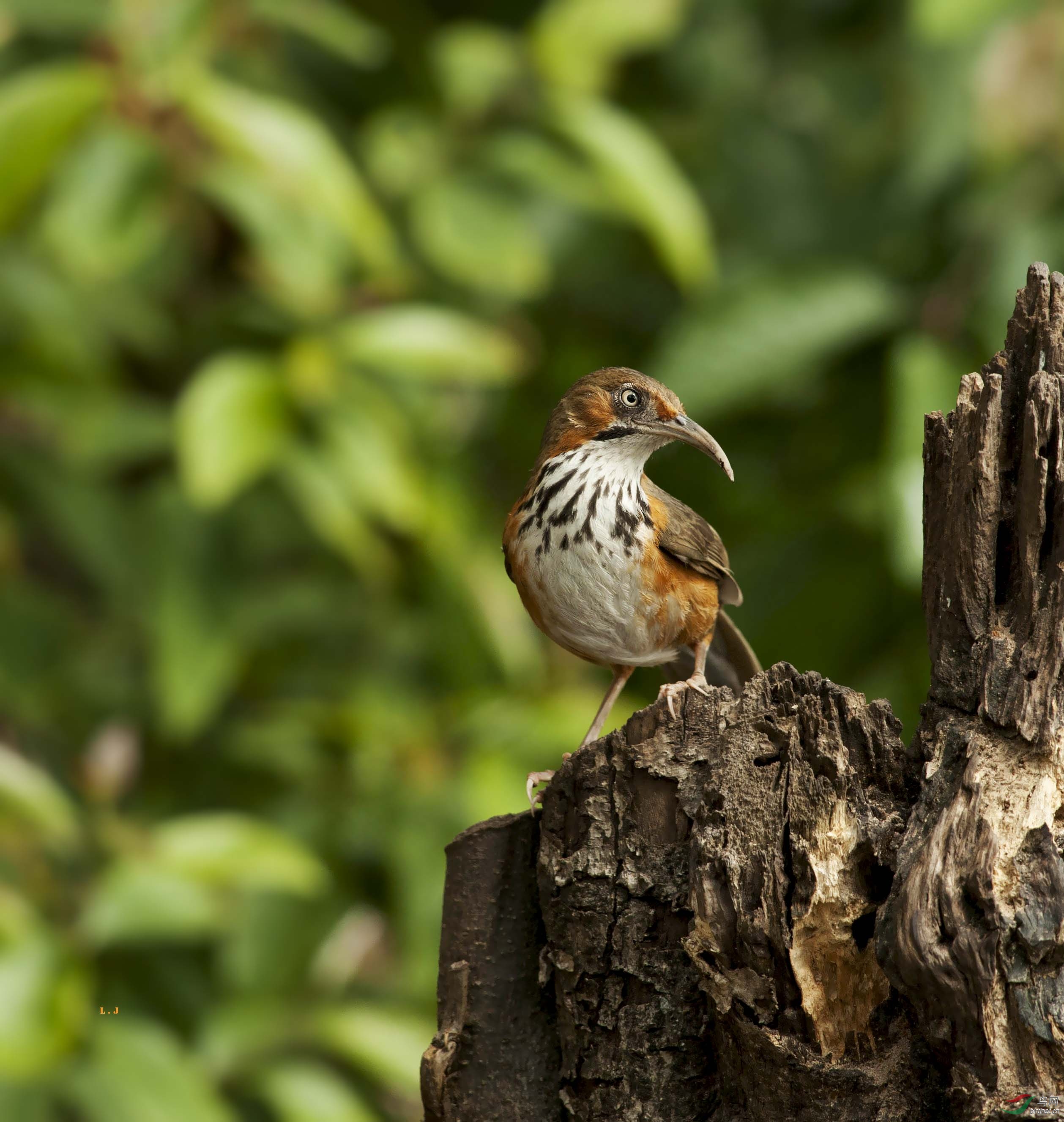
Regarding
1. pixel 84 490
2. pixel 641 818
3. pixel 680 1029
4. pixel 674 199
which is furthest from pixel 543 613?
pixel 84 490

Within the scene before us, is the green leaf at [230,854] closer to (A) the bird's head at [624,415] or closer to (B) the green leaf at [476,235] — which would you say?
(A) the bird's head at [624,415]

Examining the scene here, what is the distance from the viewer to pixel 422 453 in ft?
24.6

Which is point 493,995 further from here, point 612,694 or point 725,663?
point 725,663

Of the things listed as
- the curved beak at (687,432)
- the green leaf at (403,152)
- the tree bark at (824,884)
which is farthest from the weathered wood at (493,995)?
the green leaf at (403,152)

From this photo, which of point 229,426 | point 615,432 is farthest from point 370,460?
point 615,432

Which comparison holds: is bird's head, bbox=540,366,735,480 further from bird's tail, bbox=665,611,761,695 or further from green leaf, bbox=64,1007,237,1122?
green leaf, bbox=64,1007,237,1122

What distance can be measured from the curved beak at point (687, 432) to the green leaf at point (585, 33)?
3.64 metres

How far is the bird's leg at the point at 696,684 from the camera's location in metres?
3.19

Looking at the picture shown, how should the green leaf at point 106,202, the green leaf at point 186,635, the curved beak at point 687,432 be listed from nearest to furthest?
1. the curved beak at point 687,432
2. the green leaf at point 106,202
3. the green leaf at point 186,635

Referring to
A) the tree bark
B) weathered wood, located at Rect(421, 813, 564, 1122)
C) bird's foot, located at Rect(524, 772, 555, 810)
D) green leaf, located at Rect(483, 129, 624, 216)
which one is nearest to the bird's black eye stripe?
bird's foot, located at Rect(524, 772, 555, 810)

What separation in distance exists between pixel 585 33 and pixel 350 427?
236 centimetres

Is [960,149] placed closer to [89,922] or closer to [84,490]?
[84,490]

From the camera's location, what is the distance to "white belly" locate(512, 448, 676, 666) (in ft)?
13.1

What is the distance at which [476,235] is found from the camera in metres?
6.91
